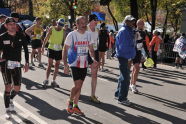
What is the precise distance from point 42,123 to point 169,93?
4.45 metres

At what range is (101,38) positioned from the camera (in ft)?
40.7

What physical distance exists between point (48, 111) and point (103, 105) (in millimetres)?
1264

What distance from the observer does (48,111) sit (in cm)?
703

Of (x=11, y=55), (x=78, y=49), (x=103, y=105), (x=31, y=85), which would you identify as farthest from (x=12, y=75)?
(x=31, y=85)

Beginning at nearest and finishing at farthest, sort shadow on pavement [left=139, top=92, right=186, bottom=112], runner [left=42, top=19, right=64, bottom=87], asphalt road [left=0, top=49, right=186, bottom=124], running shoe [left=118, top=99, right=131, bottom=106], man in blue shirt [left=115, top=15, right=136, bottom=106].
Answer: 1. asphalt road [left=0, top=49, right=186, bottom=124]
2. man in blue shirt [left=115, top=15, right=136, bottom=106]
3. running shoe [left=118, top=99, right=131, bottom=106]
4. shadow on pavement [left=139, top=92, right=186, bottom=112]
5. runner [left=42, top=19, right=64, bottom=87]

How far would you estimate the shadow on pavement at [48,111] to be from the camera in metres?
6.48

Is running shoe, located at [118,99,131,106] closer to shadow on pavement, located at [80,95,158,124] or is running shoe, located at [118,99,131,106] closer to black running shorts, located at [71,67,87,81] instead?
shadow on pavement, located at [80,95,158,124]

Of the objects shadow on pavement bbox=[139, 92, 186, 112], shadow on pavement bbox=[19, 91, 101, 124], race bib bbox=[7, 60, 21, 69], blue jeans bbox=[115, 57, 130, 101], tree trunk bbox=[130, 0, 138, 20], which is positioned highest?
tree trunk bbox=[130, 0, 138, 20]

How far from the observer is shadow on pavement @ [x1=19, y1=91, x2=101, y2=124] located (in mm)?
6477

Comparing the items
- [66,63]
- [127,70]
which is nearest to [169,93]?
[127,70]

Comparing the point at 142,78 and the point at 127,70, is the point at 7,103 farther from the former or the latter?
the point at 142,78

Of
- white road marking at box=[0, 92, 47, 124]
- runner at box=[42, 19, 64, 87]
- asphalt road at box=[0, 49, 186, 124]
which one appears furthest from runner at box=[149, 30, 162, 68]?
white road marking at box=[0, 92, 47, 124]

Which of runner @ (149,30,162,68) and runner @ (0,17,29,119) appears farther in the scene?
runner @ (149,30,162,68)

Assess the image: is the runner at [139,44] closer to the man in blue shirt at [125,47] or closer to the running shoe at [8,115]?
the man in blue shirt at [125,47]
